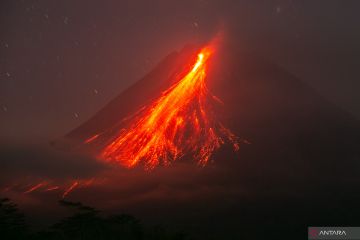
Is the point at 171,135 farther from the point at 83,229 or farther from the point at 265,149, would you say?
the point at 83,229

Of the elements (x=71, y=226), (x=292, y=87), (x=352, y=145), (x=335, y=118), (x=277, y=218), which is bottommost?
(x=71, y=226)

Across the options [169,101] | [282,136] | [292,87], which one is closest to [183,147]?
[169,101]

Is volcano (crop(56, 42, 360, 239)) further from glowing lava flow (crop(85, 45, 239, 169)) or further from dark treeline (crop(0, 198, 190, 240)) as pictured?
dark treeline (crop(0, 198, 190, 240))

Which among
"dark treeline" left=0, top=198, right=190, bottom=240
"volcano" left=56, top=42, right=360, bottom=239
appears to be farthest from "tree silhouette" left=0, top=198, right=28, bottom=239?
"volcano" left=56, top=42, right=360, bottom=239

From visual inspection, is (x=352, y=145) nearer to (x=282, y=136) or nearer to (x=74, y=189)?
(x=282, y=136)

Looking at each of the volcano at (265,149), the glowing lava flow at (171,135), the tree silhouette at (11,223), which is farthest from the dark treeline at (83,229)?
the glowing lava flow at (171,135)

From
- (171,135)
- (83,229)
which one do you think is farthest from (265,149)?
(83,229)
